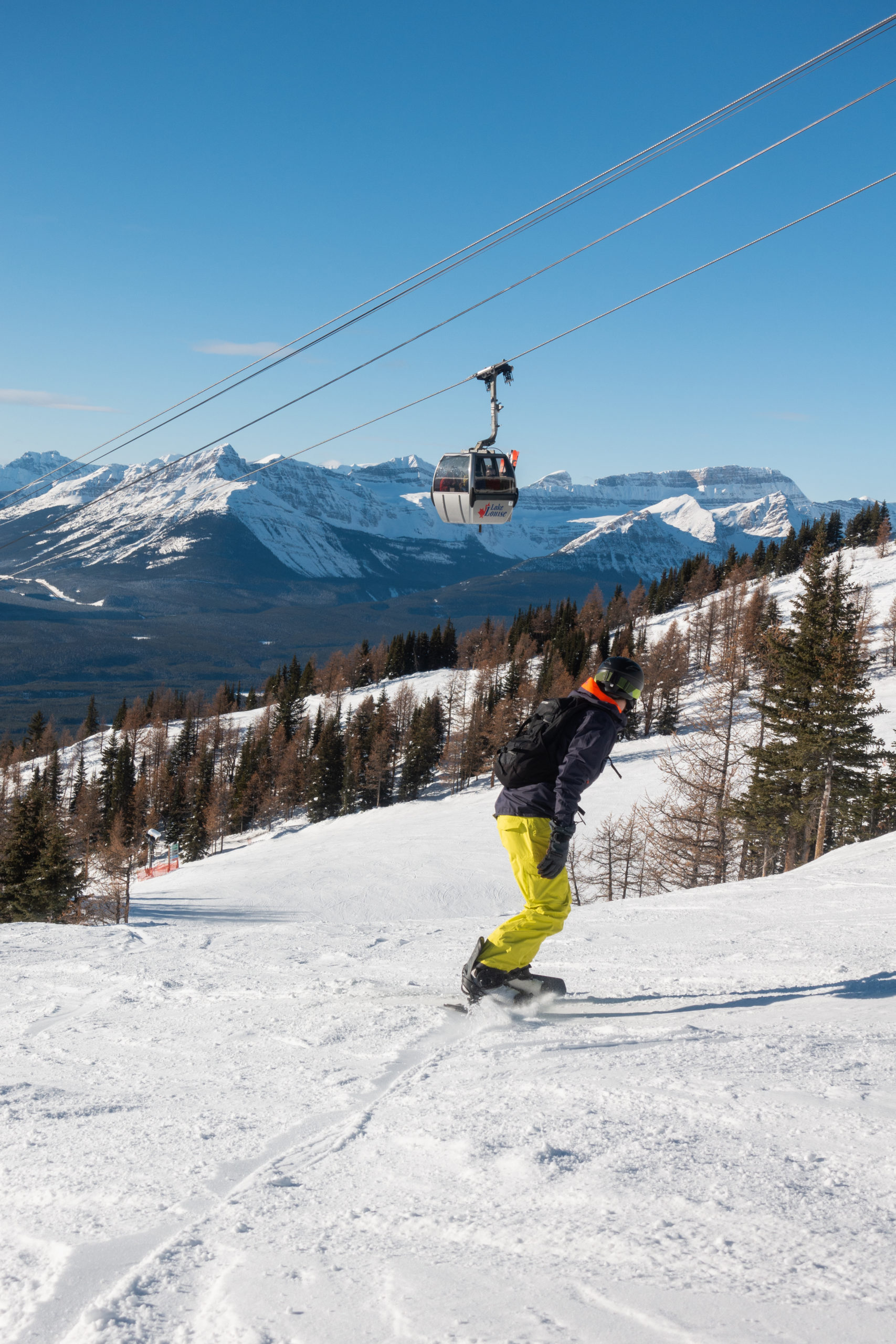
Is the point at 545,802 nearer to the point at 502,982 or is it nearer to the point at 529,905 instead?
the point at 529,905

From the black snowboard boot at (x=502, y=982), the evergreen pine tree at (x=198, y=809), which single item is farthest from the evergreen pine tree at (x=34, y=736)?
the black snowboard boot at (x=502, y=982)

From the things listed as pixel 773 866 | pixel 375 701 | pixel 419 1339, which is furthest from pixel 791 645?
pixel 375 701

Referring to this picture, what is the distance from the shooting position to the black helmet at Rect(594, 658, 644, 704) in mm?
5141

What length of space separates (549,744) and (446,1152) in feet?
8.82

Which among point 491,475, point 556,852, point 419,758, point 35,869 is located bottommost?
point 419,758

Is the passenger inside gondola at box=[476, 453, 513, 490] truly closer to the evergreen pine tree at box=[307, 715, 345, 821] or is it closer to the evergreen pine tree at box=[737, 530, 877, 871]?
the evergreen pine tree at box=[737, 530, 877, 871]

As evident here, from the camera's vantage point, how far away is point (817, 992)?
543cm

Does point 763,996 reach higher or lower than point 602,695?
lower

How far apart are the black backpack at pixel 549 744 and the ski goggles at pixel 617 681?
192mm

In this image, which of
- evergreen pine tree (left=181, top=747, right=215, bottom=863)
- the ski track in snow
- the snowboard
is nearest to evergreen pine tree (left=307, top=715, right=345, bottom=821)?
evergreen pine tree (left=181, top=747, right=215, bottom=863)

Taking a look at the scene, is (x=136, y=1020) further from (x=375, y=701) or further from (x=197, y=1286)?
(x=375, y=701)

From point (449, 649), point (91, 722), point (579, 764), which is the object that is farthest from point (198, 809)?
point (579, 764)

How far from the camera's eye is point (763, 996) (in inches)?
212

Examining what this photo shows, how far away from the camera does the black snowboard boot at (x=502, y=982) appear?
5.25 meters
